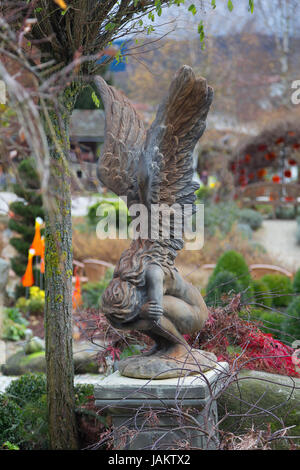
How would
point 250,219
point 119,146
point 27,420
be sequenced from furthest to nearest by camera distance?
point 250,219 < point 27,420 < point 119,146

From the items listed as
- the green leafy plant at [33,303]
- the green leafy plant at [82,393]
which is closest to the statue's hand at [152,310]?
the green leafy plant at [82,393]

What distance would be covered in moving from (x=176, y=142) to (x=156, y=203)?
44cm

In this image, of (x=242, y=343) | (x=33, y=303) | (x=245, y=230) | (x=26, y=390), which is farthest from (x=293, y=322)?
(x=245, y=230)

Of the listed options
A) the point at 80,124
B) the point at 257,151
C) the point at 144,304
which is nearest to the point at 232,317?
the point at 144,304

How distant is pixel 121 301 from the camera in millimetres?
3369

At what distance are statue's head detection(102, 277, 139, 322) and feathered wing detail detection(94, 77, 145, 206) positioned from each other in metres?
0.59

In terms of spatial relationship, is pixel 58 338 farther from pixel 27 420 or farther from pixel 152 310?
pixel 152 310

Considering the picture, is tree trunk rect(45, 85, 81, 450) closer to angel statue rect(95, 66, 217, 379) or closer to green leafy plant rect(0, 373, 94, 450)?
green leafy plant rect(0, 373, 94, 450)

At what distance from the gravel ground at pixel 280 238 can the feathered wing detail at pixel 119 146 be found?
9671 mm

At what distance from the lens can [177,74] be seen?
3357 millimetres

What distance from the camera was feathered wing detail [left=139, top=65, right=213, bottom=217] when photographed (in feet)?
11.2

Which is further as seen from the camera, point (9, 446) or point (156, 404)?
point (9, 446)

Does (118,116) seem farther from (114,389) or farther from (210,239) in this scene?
(210,239)
